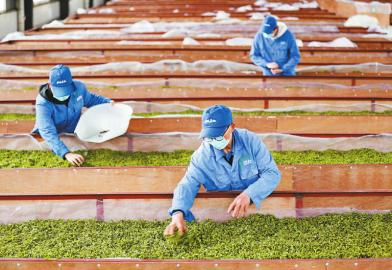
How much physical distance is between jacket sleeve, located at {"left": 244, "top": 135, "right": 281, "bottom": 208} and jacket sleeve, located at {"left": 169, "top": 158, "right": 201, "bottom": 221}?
9.9 inches

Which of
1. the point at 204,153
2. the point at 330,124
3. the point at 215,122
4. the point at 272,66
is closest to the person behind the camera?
the point at 215,122

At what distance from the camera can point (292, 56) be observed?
5.06 meters

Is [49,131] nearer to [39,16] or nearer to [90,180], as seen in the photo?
[90,180]

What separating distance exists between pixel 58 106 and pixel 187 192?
1.41 metres

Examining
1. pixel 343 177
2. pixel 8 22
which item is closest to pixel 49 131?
pixel 343 177

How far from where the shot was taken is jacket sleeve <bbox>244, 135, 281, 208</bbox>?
8.48 feet

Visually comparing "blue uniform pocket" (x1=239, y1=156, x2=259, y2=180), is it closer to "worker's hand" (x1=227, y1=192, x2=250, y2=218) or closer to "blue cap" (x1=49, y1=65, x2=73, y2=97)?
"worker's hand" (x1=227, y1=192, x2=250, y2=218)

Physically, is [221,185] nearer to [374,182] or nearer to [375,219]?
[375,219]

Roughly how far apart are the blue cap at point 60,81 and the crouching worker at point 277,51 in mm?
2059

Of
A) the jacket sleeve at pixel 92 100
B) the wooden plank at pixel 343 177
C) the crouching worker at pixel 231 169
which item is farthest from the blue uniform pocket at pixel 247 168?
the jacket sleeve at pixel 92 100

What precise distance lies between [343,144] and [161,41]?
4.00 metres

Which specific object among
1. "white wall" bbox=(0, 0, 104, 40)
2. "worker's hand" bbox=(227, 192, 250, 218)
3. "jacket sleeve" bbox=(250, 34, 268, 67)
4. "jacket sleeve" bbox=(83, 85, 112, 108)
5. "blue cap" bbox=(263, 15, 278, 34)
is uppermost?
"white wall" bbox=(0, 0, 104, 40)

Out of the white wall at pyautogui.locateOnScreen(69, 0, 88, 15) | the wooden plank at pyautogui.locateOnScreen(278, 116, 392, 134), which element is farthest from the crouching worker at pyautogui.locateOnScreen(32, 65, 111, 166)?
the white wall at pyautogui.locateOnScreen(69, 0, 88, 15)

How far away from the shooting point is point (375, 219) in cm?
276
